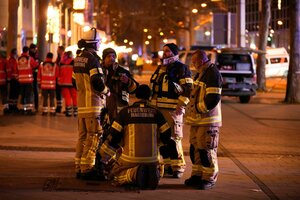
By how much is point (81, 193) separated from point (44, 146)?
4259 millimetres

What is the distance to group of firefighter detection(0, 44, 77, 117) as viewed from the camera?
56.0ft

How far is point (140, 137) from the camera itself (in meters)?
Result: 8.21

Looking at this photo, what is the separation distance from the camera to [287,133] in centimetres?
1552

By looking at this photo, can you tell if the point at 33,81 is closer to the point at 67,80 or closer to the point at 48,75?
the point at 48,75

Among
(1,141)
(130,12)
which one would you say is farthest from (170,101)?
(130,12)

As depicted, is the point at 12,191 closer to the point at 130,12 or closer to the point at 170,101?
the point at 170,101

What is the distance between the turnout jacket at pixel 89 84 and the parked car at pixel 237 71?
1562 cm

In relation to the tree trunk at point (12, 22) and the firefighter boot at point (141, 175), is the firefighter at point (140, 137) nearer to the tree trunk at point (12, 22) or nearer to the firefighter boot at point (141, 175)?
the firefighter boot at point (141, 175)

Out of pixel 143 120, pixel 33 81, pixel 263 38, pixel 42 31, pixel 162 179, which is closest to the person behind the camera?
pixel 143 120

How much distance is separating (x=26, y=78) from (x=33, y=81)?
0.71m

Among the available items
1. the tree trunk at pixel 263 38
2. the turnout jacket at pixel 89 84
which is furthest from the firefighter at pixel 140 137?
the tree trunk at pixel 263 38

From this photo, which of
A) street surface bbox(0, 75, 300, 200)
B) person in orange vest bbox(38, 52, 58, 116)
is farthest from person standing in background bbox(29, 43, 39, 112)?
street surface bbox(0, 75, 300, 200)

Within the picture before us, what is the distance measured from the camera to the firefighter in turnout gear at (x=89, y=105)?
8969mm

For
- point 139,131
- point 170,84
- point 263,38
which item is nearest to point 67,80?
point 170,84
